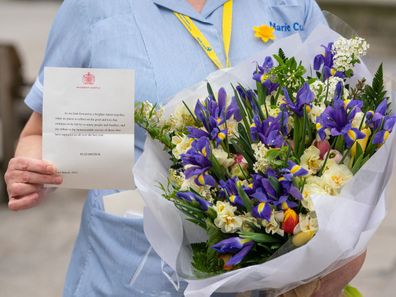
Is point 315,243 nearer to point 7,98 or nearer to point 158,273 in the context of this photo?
point 158,273

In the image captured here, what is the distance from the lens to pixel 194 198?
1.61 metres

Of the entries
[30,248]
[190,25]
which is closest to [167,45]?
[190,25]

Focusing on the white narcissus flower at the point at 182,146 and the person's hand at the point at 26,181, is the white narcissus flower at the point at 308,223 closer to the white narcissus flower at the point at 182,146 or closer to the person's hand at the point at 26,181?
the white narcissus flower at the point at 182,146

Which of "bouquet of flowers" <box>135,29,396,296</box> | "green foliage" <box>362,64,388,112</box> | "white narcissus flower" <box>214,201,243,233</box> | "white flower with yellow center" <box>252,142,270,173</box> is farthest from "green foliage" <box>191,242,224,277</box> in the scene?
"green foliage" <box>362,64,388,112</box>

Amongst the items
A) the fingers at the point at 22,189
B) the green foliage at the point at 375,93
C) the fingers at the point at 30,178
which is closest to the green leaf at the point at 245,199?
the green foliage at the point at 375,93

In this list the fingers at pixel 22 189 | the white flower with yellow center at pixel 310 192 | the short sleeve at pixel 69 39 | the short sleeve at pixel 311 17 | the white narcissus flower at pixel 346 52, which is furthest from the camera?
the short sleeve at pixel 311 17

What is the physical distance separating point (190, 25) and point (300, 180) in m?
0.77

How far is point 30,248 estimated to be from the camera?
5594mm

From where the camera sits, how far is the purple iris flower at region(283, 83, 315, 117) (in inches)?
63.6

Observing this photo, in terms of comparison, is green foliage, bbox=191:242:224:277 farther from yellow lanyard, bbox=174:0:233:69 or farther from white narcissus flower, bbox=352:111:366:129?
yellow lanyard, bbox=174:0:233:69

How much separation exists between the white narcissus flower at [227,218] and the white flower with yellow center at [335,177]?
175 millimetres

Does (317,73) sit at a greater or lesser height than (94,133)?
greater

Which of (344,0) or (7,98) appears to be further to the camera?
(344,0)

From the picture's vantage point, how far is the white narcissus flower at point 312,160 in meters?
1.59
